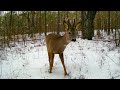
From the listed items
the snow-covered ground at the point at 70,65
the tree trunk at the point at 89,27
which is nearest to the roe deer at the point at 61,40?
the snow-covered ground at the point at 70,65

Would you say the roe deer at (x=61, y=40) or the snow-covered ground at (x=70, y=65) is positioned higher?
the roe deer at (x=61, y=40)

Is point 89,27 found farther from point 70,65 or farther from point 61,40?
point 61,40

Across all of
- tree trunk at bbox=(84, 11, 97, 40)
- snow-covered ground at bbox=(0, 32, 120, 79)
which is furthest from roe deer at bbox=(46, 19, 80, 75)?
tree trunk at bbox=(84, 11, 97, 40)

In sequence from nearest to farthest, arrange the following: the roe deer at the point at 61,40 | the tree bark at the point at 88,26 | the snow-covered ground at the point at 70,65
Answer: the roe deer at the point at 61,40
the snow-covered ground at the point at 70,65
the tree bark at the point at 88,26

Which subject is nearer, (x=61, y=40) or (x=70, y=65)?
(x=61, y=40)

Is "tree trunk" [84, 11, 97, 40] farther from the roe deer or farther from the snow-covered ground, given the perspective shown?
the roe deer

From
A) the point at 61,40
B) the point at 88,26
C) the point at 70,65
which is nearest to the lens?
the point at 61,40

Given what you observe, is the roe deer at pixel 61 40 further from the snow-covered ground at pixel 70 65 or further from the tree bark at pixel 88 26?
the tree bark at pixel 88 26

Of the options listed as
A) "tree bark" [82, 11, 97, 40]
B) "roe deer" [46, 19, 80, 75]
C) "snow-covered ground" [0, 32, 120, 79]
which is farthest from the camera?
"tree bark" [82, 11, 97, 40]

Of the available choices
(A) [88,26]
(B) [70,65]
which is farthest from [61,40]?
(A) [88,26]

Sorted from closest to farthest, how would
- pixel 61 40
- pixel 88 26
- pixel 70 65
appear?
pixel 61 40
pixel 70 65
pixel 88 26

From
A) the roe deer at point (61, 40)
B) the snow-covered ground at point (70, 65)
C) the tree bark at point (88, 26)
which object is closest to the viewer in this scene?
the roe deer at point (61, 40)
